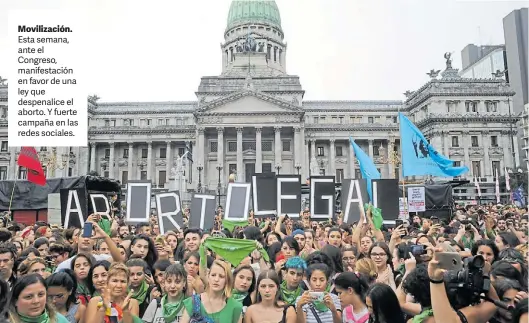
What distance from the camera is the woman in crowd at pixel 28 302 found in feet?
13.6

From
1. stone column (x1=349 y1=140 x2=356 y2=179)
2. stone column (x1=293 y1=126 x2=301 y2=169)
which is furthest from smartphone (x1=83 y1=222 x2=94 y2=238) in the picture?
stone column (x1=349 y1=140 x2=356 y2=179)

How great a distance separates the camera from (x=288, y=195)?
1110 centimetres

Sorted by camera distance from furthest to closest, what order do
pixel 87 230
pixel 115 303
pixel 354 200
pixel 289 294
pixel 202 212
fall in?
pixel 354 200, pixel 202 212, pixel 87 230, pixel 289 294, pixel 115 303

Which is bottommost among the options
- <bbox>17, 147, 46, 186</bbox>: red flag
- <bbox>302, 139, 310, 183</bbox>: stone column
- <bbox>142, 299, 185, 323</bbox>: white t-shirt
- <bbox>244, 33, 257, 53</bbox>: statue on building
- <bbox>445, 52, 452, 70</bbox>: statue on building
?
<bbox>142, 299, 185, 323</bbox>: white t-shirt

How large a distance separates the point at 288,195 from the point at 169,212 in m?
3.11

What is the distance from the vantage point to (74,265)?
598 centimetres

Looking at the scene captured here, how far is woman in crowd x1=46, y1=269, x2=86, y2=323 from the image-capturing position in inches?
189

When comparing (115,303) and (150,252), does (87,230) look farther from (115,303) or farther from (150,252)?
(115,303)

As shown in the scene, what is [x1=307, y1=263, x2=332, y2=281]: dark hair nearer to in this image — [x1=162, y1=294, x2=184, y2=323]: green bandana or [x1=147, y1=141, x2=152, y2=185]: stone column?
[x1=162, y1=294, x2=184, y2=323]: green bandana

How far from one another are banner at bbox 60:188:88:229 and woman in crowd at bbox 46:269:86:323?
5891 mm

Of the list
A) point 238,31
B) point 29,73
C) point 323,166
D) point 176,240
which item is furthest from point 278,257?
point 238,31

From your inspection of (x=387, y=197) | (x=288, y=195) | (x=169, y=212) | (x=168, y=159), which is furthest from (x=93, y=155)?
(x=387, y=197)

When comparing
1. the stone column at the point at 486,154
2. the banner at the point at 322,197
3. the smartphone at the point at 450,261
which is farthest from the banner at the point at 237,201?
the stone column at the point at 486,154

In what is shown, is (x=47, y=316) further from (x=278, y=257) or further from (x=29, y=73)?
(x=29, y=73)
